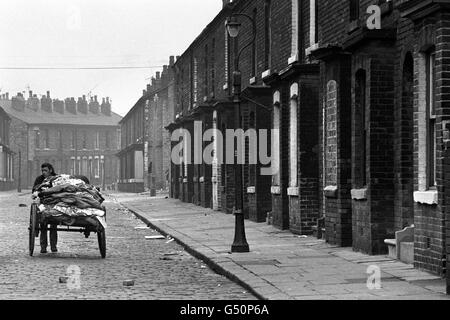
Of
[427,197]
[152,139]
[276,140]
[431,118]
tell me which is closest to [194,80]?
[276,140]

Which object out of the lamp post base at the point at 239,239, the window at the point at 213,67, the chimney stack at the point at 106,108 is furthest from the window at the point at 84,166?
the lamp post base at the point at 239,239

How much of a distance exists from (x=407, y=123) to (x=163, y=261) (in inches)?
179

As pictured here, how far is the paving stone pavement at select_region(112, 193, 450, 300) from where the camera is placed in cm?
1016

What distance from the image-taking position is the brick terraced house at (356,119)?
12.3m

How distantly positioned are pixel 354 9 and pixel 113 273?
7366 mm

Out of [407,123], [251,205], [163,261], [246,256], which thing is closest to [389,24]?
[407,123]

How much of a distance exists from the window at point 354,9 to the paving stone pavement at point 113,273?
17.9 feet

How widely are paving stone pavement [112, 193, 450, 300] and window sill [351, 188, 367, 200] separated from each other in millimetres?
918

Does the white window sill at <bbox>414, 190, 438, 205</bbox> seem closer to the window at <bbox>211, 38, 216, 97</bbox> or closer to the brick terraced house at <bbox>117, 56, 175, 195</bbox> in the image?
the window at <bbox>211, 38, 216, 97</bbox>

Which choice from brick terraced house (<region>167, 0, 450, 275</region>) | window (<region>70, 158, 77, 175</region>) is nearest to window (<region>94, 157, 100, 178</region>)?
window (<region>70, 158, 77, 175</region>)

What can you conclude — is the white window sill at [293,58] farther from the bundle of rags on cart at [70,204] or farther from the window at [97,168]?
the window at [97,168]

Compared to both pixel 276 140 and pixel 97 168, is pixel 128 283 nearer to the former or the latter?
pixel 276 140

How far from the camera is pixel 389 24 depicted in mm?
15023
